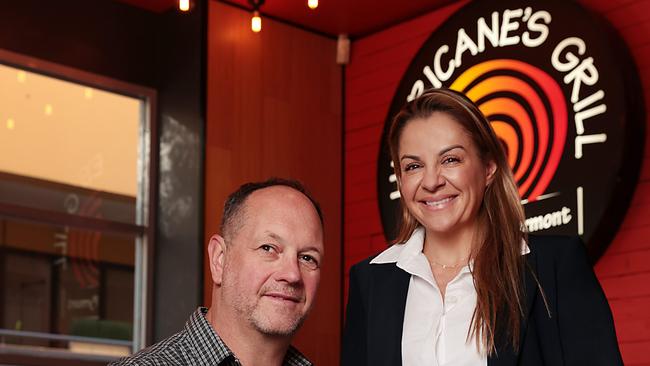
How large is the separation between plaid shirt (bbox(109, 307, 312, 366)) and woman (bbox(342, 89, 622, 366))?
711 millimetres

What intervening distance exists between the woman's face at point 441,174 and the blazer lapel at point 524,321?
0.58 ft

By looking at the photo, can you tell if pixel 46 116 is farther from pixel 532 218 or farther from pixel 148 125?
pixel 532 218

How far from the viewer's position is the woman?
2398mm

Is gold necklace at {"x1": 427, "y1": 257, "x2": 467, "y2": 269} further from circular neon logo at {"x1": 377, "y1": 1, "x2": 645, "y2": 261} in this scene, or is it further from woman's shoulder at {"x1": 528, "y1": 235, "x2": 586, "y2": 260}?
circular neon logo at {"x1": 377, "y1": 1, "x2": 645, "y2": 261}

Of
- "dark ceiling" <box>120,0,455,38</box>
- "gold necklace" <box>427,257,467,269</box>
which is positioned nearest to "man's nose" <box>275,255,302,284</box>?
"gold necklace" <box>427,257,467,269</box>

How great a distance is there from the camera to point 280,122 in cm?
612

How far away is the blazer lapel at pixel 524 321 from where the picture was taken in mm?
2367

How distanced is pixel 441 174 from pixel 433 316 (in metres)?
0.33

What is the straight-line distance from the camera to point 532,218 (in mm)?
5137

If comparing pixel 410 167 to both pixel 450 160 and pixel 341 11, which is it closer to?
pixel 450 160

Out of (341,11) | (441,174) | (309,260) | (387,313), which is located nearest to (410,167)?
(441,174)

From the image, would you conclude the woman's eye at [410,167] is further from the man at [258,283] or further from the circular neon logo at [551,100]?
the circular neon logo at [551,100]

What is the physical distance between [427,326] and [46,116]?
3.70 metres

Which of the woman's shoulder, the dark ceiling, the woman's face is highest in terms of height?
the dark ceiling
